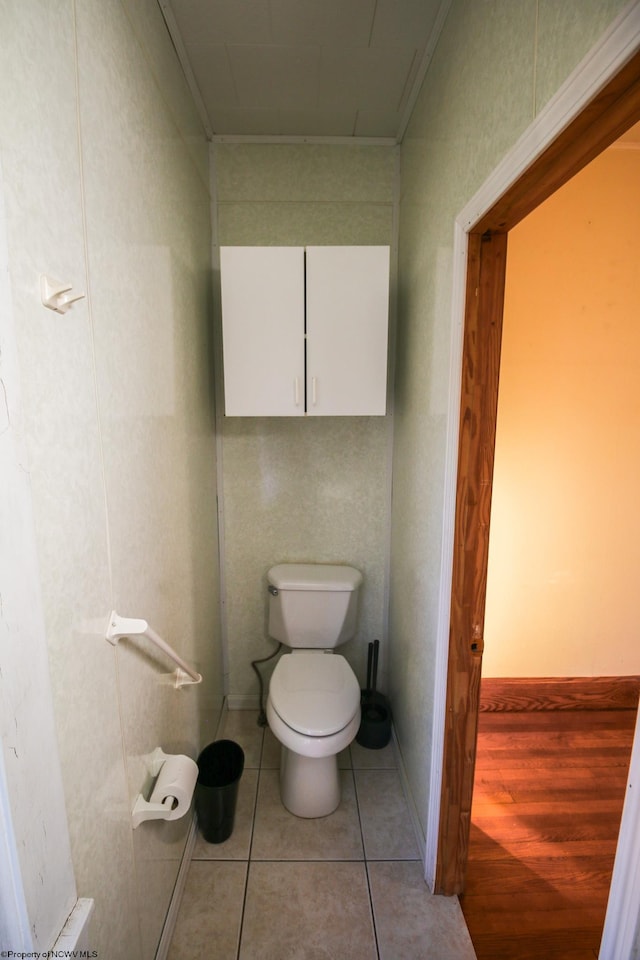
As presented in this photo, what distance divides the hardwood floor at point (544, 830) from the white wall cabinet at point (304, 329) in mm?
1630

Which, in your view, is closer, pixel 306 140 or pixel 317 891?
pixel 317 891

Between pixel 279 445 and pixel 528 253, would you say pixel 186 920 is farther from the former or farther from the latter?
pixel 528 253

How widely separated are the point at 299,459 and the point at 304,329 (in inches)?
23.7

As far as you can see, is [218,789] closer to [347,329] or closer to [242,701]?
[242,701]

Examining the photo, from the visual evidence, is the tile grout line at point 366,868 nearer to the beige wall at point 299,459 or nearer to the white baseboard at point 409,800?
the white baseboard at point 409,800

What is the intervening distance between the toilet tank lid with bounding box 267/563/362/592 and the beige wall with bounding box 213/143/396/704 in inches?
3.0

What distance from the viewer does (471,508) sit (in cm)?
121

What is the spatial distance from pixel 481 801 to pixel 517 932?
0.44m

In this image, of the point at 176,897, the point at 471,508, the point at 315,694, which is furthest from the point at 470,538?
the point at 176,897

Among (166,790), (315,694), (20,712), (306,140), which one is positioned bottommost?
(315,694)

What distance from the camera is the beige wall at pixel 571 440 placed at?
6.18ft

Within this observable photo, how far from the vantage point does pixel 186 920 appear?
128 centimetres

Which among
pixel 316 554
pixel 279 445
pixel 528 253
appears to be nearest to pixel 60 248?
pixel 279 445

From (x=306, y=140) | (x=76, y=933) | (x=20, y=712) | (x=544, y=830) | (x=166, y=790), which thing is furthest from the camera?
(x=306, y=140)
